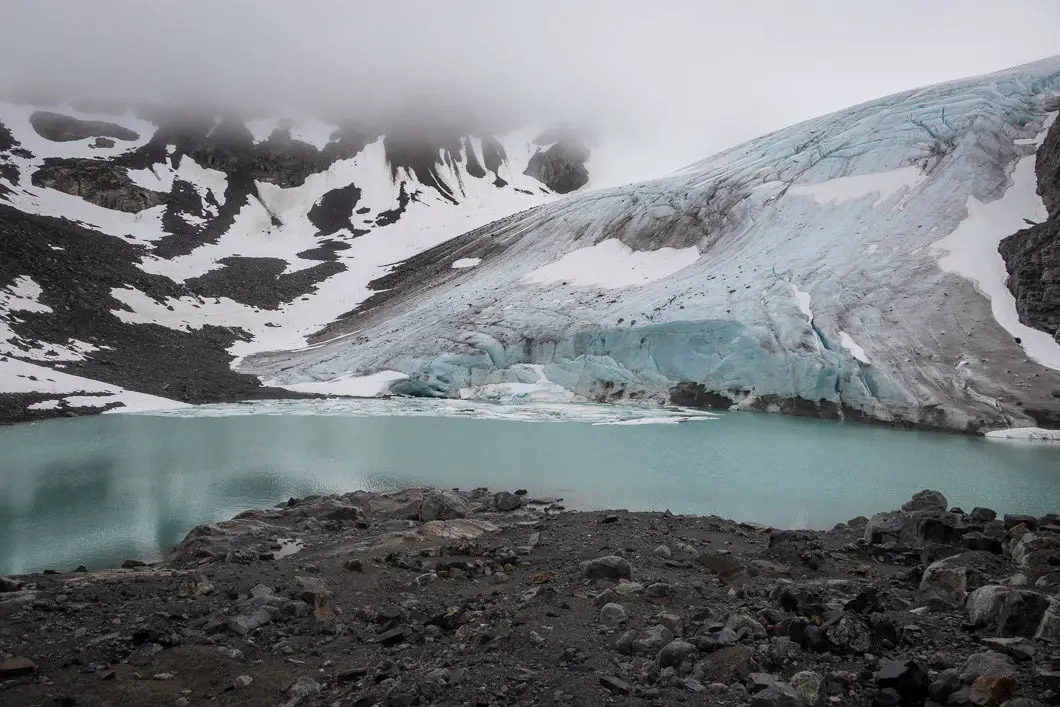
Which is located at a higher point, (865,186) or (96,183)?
(96,183)

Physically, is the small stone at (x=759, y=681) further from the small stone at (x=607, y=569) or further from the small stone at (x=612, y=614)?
the small stone at (x=607, y=569)

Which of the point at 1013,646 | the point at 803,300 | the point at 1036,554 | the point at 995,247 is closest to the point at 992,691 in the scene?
the point at 1013,646

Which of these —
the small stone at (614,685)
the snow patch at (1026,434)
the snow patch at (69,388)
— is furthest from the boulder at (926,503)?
the snow patch at (69,388)

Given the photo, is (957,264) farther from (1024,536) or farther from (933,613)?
(933,613)

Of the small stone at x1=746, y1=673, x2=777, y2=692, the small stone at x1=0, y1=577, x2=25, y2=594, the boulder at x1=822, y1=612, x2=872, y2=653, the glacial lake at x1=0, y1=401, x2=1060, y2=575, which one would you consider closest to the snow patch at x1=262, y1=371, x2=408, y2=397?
the glacial lake at x1=0, y1=401, x2=1060, y2=575

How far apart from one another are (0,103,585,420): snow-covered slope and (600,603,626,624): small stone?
22.1m

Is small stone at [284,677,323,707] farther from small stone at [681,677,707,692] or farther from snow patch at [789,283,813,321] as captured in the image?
snow patch at [789,283,813,321]

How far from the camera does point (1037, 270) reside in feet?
71.5

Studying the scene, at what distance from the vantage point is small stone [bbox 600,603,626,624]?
510cm

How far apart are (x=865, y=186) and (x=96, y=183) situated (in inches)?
2009

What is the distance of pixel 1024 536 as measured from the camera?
6840mm

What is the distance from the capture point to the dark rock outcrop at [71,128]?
188 feet

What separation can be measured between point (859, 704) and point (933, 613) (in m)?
1.78

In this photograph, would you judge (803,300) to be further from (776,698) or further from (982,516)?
(776,698)
